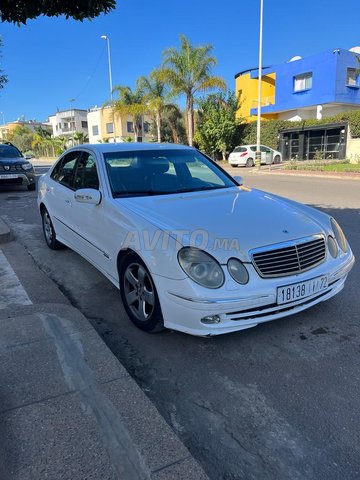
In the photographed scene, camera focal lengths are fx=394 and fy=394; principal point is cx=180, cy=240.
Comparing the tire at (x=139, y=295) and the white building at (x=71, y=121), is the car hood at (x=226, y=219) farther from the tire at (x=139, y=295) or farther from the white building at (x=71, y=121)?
the white building at (x=71, y=121)

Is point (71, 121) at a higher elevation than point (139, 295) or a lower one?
higher

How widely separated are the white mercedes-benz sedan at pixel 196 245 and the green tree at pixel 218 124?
27.7 m

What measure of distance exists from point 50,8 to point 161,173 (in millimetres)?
1874

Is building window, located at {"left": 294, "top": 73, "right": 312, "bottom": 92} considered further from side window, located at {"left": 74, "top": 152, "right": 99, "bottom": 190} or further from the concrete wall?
side window, located at {"left": 74, "top": 152, "right": 99, "bottom": 190}

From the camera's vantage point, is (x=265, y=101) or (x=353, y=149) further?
(x=265, y=101)

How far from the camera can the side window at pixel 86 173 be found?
424 centimetres

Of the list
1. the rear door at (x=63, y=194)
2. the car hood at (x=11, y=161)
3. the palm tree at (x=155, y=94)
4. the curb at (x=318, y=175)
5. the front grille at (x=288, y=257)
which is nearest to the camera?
the front grille at (x=288, y=257)

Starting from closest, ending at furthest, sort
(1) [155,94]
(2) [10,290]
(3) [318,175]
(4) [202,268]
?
(4) [202,268] → (2) [10,290] → (3) [318,175] → (1) [155,94]

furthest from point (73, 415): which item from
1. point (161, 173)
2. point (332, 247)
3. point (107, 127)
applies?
point (107, 127)

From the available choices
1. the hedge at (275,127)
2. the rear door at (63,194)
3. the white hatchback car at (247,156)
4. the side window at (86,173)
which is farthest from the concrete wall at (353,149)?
the side window at (86,173)

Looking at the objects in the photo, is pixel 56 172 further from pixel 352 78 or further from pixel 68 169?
pixel 352 78

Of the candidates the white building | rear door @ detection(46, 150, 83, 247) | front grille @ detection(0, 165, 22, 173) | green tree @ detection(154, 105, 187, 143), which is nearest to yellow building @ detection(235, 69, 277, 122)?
green tree @ detection(154, 105, 187, 143)

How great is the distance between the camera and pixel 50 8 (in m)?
3.73

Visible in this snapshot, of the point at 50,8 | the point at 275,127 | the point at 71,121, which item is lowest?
the point at 50,8
